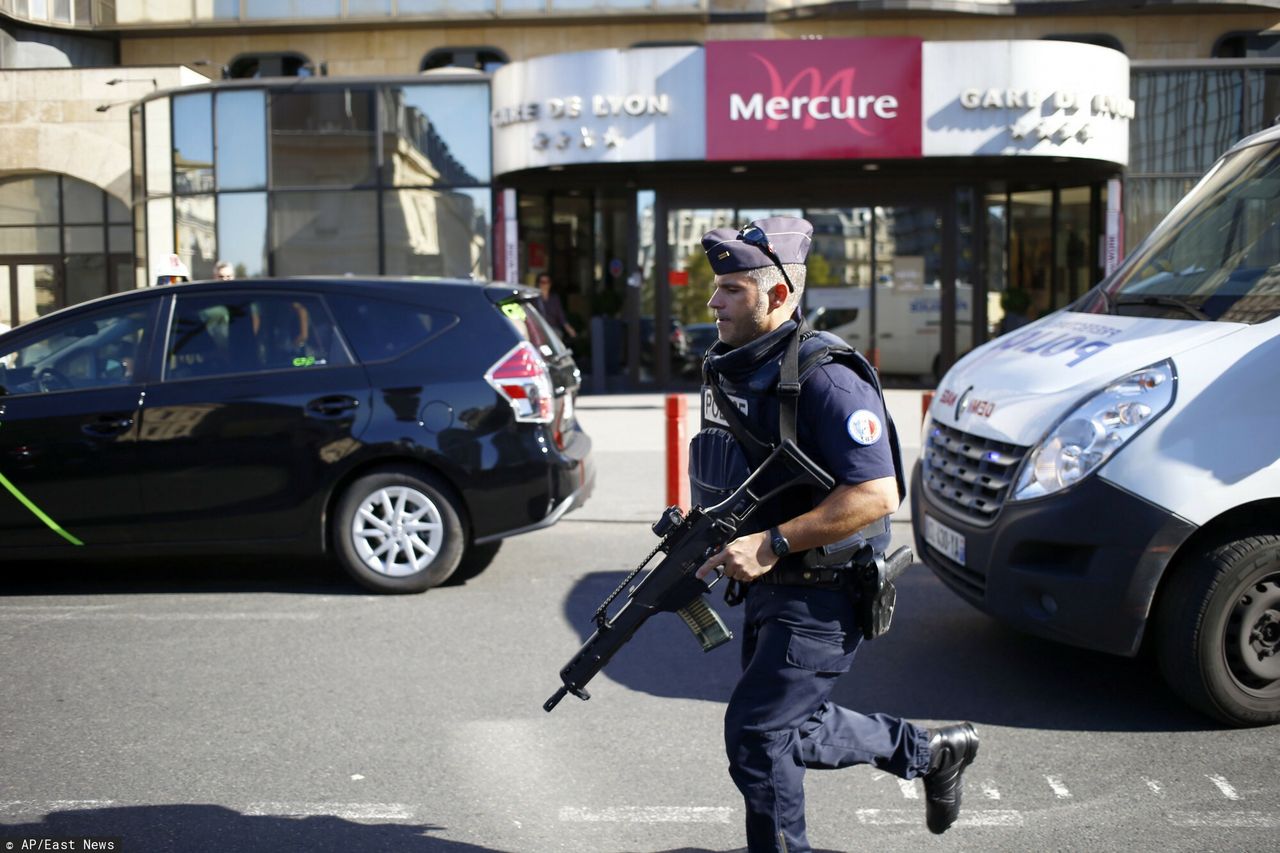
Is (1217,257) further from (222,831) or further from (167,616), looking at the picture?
(167,616)

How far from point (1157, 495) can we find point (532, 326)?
3.76 metres

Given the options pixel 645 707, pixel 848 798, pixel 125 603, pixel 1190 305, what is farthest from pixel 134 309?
pixel 1190 305

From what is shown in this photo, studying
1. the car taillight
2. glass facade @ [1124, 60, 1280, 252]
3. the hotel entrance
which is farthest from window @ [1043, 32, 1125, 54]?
the car taillight

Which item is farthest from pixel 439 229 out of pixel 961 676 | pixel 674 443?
pixel 961 676

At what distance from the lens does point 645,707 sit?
5.12m

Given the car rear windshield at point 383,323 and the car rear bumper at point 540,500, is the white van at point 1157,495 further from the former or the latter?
the car rear windshield at point 383,323

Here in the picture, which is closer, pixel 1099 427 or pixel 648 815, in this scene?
pixel 648 815

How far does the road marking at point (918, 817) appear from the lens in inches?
159

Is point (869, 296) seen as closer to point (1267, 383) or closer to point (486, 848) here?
point (1267, 383)

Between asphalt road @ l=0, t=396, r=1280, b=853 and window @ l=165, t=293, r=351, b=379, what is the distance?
1.23 m

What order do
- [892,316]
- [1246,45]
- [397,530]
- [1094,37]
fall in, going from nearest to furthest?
1. [397,530]
2. [892,316]
3. [1246,45]
4. [1094,37]

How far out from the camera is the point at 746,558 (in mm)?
3182

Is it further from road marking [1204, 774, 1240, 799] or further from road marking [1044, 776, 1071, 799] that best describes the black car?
road marking [1204, 774, 1240, 799]

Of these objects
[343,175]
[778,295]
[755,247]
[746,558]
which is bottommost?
[746,558]
